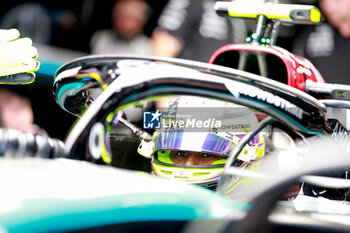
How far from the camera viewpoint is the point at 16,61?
3.73 ft

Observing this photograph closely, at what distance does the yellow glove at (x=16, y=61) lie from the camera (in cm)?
112

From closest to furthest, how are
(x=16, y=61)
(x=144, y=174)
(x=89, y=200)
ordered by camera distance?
1. (x=89, y=200)
2. (x=144, y=174)
3. (x=16, y=61)

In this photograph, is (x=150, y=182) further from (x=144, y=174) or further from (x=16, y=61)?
(x=16, y=61)

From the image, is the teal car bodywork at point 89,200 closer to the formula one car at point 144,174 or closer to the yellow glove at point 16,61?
the formula one car at point 144,174

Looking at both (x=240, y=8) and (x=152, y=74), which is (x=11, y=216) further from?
(x=240, y=8)

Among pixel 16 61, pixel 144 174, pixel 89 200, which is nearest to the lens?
pixel 89 200

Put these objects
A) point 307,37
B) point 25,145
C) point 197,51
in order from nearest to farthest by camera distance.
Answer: point 25,145 → point 197,51 → point 307,37

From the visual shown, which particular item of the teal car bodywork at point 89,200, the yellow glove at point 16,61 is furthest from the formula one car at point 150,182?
the yellow glove at point 16,61

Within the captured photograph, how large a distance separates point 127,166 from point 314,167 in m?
0.92

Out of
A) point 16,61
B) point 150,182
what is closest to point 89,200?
point 150,182

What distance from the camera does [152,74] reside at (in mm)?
599

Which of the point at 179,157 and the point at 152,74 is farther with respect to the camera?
the point at 179,157

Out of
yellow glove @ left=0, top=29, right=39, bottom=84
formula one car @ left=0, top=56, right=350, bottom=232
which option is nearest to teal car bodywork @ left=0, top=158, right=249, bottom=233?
formula one car @ left=0, top=56, right=350, bottom=232

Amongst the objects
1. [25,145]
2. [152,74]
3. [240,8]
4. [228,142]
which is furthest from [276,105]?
[240,8]
